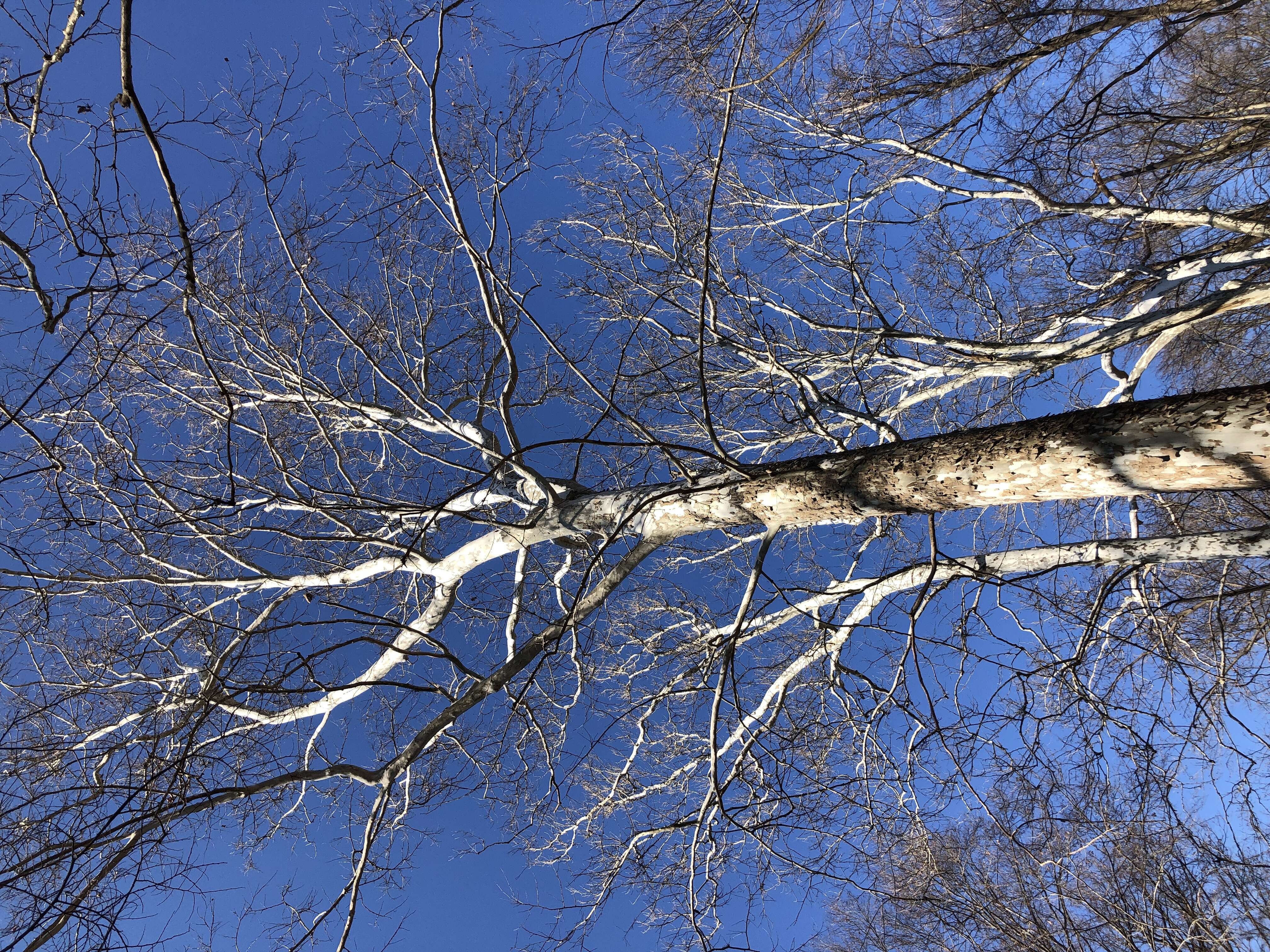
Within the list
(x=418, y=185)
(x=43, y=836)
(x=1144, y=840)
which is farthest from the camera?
(x=1144, y=840)

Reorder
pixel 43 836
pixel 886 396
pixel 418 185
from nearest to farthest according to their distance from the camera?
pixel 43 836
pixel 418 185
pixel 886 396

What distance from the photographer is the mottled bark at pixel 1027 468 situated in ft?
5.91

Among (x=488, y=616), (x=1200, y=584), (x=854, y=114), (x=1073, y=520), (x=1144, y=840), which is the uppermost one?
(x=854, y=114)

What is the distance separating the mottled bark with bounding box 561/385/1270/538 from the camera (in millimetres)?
1802

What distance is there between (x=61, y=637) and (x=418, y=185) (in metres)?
5.29

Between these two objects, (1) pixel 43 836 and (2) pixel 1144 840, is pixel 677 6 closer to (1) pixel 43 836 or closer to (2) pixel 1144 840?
(1) pixel 43 836

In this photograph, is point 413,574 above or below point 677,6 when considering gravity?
below

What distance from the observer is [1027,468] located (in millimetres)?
2113

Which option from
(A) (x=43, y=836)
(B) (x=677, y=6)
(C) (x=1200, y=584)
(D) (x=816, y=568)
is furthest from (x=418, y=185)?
(C) (x=1200, y=584)

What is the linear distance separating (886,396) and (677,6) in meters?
3.81

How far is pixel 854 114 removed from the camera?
16.1 feet

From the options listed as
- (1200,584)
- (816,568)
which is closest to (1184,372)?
(1200,584)

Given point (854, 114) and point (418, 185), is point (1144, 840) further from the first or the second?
point (418, 185)

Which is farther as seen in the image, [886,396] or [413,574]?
[886,396]
